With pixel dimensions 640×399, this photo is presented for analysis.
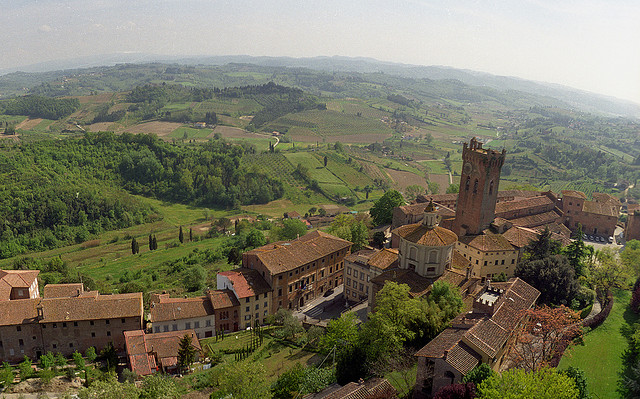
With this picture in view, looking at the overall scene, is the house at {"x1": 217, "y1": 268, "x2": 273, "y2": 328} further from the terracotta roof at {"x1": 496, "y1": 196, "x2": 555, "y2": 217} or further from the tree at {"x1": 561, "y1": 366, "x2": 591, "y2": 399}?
the terracotta roof at {"x1": 496, "y1": 196, "x2": 555, "y2": 217}

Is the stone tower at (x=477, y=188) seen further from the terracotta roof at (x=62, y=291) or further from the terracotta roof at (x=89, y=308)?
the terracotta roof at (x=62, y=291)

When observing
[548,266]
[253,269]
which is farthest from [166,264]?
[548,266]

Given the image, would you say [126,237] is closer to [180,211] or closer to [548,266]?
[180,211]

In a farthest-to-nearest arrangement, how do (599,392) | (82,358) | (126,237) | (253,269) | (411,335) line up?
(126,237)
(253,269)
(82,358)
(411,335)
(599,392)

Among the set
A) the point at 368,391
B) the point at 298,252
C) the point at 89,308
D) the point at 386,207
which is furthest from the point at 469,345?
the point at 386,207

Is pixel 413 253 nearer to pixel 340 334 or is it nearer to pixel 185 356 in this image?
pixel 340 334

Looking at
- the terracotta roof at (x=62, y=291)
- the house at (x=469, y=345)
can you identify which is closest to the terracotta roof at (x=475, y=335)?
the house at (x=469, y=345)
